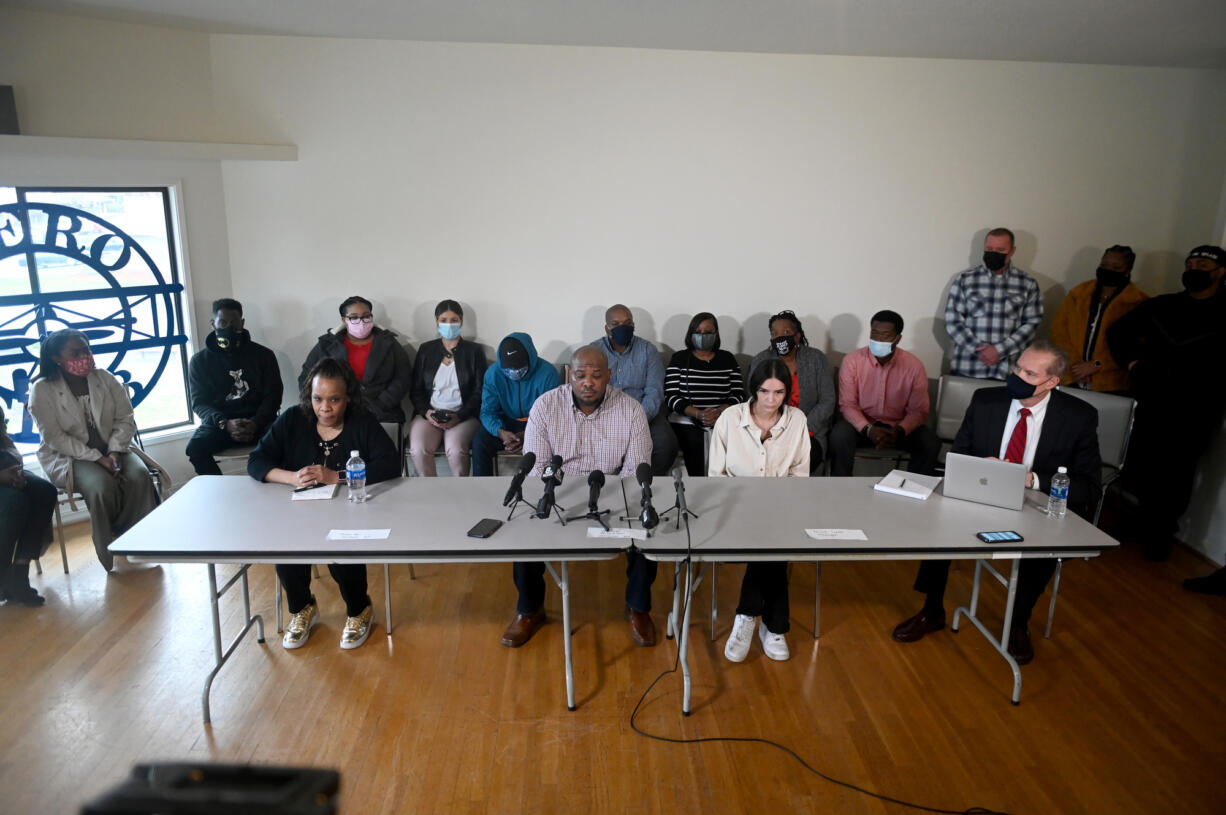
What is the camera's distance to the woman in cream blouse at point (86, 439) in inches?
166

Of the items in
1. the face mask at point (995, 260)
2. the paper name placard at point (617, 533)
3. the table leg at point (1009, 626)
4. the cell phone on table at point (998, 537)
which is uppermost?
the face mask at point (995, 260)

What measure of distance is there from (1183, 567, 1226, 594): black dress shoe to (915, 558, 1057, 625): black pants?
125 cm

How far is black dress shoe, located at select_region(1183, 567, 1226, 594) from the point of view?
422 cm

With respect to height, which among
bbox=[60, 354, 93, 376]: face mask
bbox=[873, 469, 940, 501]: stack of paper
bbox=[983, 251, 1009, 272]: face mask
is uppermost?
bbox=[983, 251, 1009, 272]: face mask

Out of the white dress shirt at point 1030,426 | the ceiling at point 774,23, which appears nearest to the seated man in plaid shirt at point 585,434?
the white dress shirt at point 1030,426

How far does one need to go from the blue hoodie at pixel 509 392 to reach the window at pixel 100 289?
88.3 inches

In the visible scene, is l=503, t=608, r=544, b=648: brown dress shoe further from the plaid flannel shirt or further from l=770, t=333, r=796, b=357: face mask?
the plaid flannel shirt

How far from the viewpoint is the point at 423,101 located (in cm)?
537

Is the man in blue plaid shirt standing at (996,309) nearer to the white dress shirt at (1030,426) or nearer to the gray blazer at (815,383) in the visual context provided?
the gray blazer at (815,383)

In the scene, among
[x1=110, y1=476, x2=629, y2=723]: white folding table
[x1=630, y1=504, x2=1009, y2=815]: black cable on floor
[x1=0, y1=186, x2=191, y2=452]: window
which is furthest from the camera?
[x1=0, y1=186, x2=191, y2=452]: window

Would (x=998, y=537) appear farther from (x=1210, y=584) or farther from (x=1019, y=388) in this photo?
(x=1210, y=584)

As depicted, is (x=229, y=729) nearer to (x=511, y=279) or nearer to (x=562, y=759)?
(x=562, y=759)

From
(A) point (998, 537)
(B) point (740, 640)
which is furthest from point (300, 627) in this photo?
(A) point (998, 537)

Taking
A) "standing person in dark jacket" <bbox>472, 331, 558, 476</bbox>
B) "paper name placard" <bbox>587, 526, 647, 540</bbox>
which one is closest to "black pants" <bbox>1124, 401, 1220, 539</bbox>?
"paper name placard" <bbox>587, 526, 647, 540</bbox>
